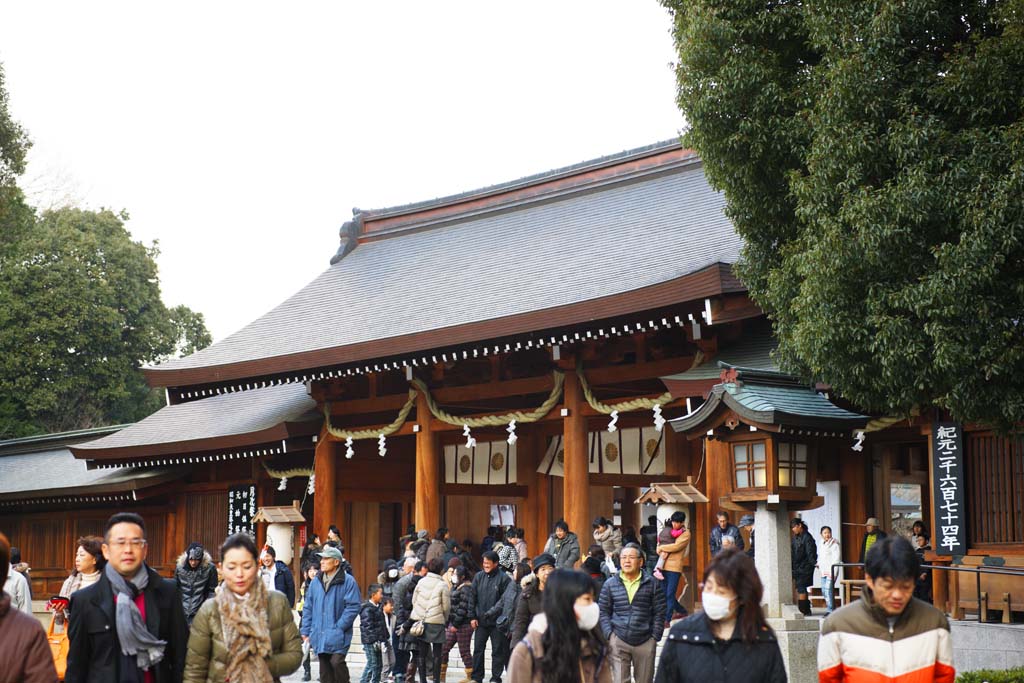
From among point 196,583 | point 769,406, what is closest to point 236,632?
point 196,583

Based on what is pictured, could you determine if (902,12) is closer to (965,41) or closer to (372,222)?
(965,41)

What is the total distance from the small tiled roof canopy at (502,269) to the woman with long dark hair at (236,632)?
974 centimetres

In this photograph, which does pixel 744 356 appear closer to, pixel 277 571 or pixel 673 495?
pixel 673 495

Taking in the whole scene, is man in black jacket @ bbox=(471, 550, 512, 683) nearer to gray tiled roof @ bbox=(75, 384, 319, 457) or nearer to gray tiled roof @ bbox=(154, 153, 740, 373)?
gray tiled roof @ bbox=(154, 153, 740, 373)

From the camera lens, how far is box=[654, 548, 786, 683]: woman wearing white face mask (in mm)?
4707

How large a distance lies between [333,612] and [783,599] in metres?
3.98

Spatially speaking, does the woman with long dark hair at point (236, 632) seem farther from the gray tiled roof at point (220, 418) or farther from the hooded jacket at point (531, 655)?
the gray tiled roof at point (220, 418)

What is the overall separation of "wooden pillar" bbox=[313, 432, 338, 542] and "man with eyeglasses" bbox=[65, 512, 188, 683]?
48.5ft

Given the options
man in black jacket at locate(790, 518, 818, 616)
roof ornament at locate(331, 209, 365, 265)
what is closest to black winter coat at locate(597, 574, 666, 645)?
man in black jacket at locate(790, 518, 818, 616)

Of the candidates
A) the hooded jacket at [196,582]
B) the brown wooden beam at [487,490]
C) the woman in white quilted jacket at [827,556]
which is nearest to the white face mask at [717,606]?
the hooded jacket at [196,582]

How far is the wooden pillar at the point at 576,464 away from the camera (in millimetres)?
16438

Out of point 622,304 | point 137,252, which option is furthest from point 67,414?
point 622,304

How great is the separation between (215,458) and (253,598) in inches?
683

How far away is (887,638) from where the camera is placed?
503 centimetres
